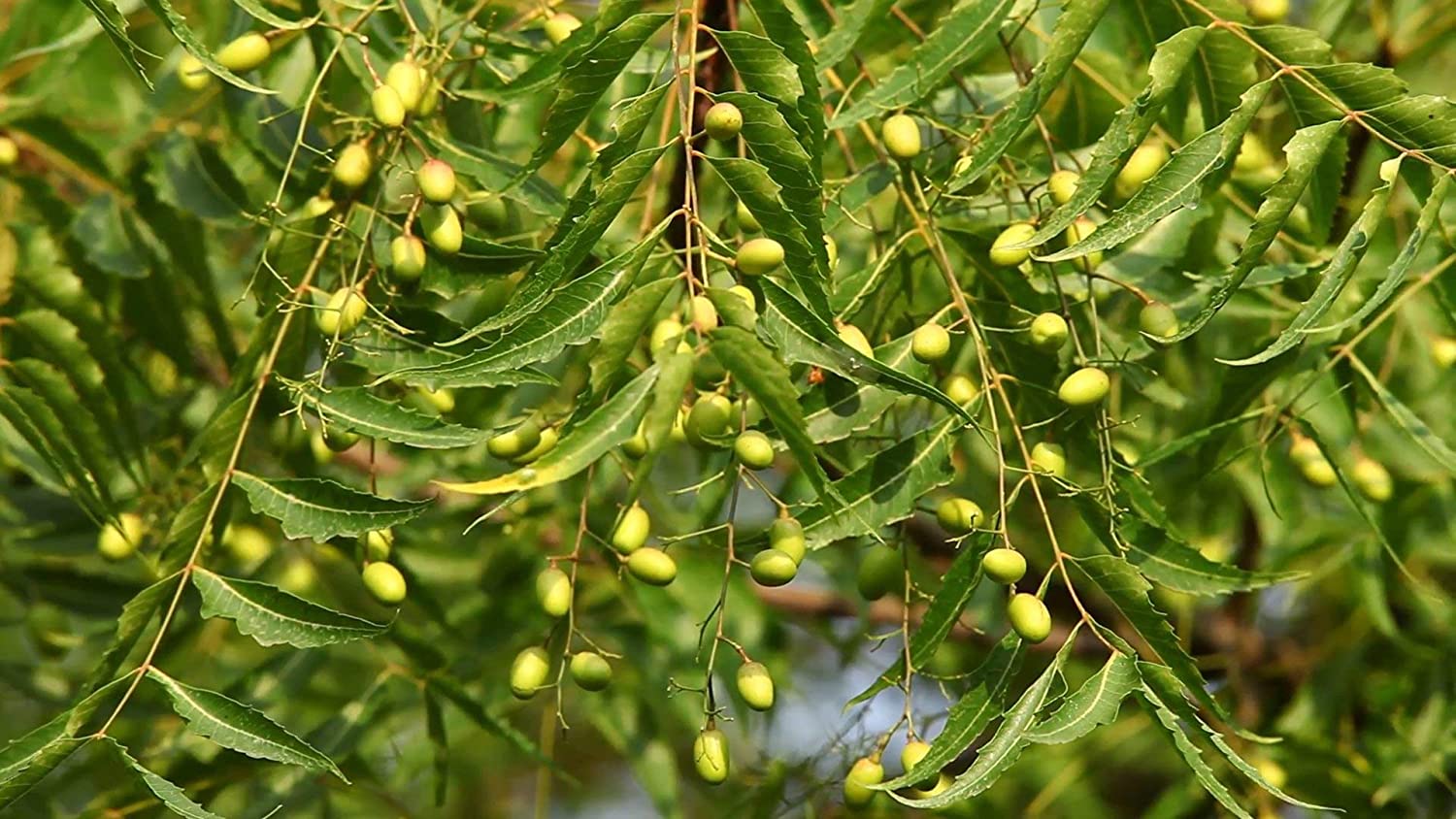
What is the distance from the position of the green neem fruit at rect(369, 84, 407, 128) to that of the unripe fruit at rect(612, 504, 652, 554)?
0.43 metres

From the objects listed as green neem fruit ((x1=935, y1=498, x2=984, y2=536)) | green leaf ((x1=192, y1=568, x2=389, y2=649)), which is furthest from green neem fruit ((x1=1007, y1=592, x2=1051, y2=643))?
green leaf ((x1=192, y1=568, x2=389, y2=649))

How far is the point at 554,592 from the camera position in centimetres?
150

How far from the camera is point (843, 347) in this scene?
49.6 inches

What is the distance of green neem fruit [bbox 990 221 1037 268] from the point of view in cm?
143

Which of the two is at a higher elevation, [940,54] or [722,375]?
[940,54]

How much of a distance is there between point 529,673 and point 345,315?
0.38 meters

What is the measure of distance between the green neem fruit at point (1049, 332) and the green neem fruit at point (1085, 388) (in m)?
0.03

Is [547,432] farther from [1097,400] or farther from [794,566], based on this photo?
[1097,400]

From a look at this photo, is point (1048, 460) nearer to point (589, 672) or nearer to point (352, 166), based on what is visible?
point (589, 672)

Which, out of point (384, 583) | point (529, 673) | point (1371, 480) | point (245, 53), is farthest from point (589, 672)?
point (1371, 480)

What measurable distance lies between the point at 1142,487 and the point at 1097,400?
114 millimetres

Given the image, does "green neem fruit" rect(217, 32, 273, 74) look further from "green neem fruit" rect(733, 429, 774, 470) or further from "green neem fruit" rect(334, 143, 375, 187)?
"green neem fruit" rect(733, 429, 774, 470)

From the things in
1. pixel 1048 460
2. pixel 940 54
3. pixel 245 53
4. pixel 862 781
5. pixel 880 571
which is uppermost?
pixel 245 53

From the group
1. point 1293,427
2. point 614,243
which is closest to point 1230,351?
point 1293,427
